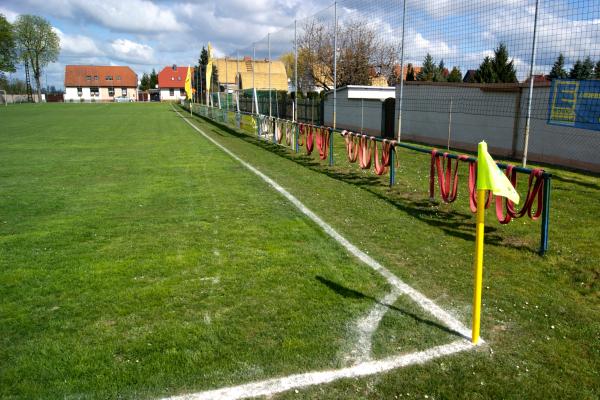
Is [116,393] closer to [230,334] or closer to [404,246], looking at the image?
[230,334]

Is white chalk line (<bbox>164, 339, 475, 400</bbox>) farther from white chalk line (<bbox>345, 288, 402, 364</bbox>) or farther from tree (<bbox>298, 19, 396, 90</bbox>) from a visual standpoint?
tree (<bbox>298, 19, 396, 90</bbox>)

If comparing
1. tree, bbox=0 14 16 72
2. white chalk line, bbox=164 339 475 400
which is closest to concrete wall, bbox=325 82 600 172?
white chalk line, bbox=164 339 475 400

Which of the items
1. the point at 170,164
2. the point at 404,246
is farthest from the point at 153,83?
the point at 404,246

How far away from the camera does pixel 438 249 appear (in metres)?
5.89

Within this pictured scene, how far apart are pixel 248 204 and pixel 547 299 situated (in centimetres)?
509

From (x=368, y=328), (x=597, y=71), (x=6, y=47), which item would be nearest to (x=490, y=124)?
(x=597, y=71)

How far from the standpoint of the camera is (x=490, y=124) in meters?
16.1

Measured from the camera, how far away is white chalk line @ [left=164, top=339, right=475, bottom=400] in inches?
120

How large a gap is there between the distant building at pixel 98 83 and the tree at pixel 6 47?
2492cm

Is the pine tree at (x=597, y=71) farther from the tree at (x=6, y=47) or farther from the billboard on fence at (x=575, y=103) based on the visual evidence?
the tree at (x=6, y=47)

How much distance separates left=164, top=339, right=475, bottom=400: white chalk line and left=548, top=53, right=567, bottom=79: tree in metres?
9.24

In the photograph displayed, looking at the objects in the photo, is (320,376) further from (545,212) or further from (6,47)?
(6,47)

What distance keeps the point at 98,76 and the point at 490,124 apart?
123594 mm

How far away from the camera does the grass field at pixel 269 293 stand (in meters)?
3.24
